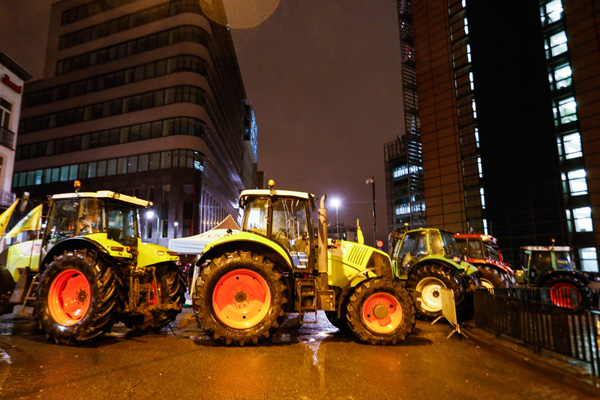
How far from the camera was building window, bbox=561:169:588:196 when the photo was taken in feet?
80.0

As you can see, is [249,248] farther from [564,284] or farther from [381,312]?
[564,284]

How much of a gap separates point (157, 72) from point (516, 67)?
Answer: 38573 millimetres

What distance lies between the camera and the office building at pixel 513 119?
2455 centimetres

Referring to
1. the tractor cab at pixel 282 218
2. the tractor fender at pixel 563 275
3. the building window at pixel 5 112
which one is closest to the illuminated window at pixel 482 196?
the tractor fender at pixel 563 275

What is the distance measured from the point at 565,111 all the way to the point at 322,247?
28297mm

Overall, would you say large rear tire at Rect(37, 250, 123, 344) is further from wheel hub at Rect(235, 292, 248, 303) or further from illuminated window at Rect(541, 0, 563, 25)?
illuminated window at Rect(541, 0, 563, 25)

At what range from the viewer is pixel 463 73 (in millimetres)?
31875

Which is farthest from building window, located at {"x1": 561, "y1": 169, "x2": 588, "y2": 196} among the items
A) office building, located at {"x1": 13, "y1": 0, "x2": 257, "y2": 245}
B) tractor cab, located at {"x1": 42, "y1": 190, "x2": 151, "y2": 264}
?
office building, located at {"x1": 13, "y1": 0, "x2": 257, "y2": 245}

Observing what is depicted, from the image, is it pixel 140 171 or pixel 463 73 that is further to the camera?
pixel 140 171

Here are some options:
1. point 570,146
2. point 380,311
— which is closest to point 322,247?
point 380,311

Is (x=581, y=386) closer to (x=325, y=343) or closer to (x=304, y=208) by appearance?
(x=325, y=343)

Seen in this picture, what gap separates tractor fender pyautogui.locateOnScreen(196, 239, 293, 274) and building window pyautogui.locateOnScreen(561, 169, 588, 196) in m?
27.1

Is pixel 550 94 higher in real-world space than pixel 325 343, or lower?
higher

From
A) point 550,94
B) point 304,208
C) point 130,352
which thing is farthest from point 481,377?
point 550,94
